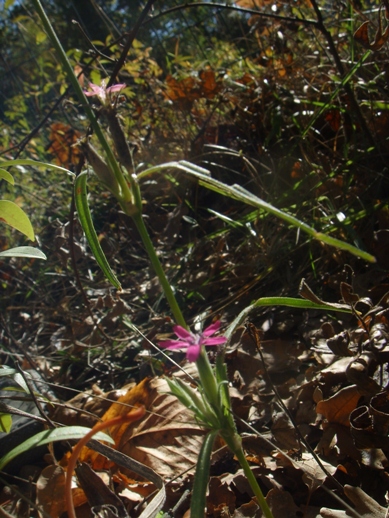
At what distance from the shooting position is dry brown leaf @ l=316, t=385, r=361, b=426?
124 centimetres

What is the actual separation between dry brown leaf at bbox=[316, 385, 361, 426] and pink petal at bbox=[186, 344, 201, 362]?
25.9 inches

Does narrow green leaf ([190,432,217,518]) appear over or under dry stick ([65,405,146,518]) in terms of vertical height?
under

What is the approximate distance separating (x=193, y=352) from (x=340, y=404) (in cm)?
70

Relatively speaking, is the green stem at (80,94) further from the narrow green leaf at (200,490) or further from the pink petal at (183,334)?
the narrow green leaf at (200,490)

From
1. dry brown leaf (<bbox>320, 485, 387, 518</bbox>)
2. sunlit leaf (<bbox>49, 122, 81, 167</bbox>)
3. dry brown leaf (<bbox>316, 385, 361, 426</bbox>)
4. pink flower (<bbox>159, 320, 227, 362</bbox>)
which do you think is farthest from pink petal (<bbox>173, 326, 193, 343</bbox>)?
sunlit leaf (<bbox>49, 122, 81, 167</bbox>)

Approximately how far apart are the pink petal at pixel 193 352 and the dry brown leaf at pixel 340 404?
659 millimetres

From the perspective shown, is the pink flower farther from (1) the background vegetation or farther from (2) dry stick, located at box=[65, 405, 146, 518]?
(1) the background vegetation

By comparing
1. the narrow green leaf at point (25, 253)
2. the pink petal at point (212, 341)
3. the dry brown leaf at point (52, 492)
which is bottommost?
the dry brown leaf at point (52, 492)

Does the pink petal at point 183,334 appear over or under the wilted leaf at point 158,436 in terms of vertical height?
over

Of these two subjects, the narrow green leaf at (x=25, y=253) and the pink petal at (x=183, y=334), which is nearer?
the pink petal at (x=183, y=334)

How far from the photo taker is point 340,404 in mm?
1243

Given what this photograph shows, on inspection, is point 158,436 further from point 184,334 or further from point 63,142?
point 63,142

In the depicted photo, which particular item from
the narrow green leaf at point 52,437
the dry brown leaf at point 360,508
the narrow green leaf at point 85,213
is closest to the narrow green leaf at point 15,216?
the narrow green leaf at point 85,213

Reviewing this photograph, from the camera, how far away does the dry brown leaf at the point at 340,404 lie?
48.7 inches
